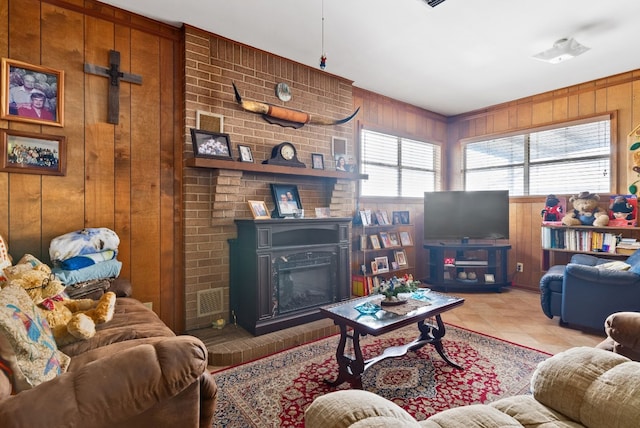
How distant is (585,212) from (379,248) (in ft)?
8.04

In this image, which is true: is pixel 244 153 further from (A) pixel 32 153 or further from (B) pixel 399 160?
(B) pixel 399 160

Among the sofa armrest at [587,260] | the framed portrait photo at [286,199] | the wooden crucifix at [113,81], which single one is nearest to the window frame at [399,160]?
the framed portrait photo at [286,199]

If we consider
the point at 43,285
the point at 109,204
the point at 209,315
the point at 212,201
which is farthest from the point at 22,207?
the point at 209,315

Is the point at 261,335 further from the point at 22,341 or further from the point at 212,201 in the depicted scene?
the point at 22,341

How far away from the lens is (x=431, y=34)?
3.05 m

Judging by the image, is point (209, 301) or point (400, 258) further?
point (400, 258)

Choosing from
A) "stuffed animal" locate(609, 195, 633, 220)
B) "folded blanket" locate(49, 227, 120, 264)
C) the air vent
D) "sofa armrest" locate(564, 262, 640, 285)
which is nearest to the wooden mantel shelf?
"folded blanket" locate(49, 227, 120, 264)

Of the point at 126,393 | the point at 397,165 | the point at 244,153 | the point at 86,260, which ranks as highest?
the point at 397,165

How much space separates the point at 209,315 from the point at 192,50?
7.74 feet

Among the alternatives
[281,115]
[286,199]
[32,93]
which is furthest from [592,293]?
[32,93]

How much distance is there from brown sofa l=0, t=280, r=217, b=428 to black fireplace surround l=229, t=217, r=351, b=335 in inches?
60.6

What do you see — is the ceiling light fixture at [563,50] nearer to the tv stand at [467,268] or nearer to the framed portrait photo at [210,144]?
the tv stand at [467,268]

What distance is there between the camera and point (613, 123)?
3973mm

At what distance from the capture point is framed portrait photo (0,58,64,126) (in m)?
2.25
